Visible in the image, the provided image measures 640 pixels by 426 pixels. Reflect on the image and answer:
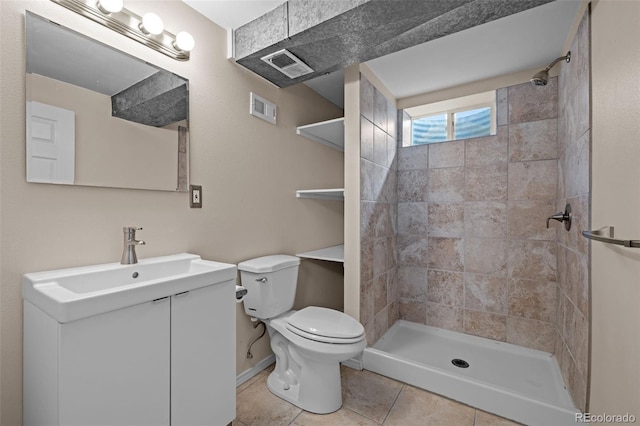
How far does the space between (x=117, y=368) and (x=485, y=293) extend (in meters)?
2.55

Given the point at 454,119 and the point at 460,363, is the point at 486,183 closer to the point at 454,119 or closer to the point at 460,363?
the point at 454,119

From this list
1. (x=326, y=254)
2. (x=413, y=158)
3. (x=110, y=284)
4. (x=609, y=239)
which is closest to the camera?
(x=609, y=239)

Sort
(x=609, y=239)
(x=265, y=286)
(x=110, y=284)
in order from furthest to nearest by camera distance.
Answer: (x=265, y=286) → (x=110, y=284) → (x=609, y=239)

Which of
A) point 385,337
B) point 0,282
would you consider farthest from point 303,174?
point 0,282

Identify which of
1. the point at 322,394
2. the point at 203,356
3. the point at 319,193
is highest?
the point at 319,193

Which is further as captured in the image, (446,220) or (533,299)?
(446,220)

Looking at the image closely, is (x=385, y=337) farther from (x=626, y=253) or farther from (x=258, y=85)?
(x=258, y=85)

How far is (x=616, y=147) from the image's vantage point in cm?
101

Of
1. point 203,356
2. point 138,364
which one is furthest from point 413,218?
point 138,364

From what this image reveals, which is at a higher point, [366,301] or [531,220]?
[531,220]

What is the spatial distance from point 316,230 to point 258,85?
1266 millimetres

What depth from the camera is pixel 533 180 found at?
2.18 m

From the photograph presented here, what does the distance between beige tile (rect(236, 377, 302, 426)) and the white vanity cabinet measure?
315mm

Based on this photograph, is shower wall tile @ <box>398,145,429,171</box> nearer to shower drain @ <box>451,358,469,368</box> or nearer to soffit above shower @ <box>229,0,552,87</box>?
soffit above shower @ <box>229,0,552,87</box>
